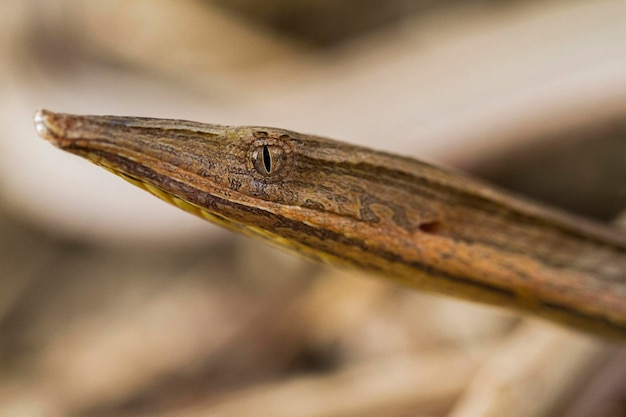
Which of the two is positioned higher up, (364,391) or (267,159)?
(364,391)

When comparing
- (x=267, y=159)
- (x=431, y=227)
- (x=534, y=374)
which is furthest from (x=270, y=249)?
(x=267, y=159)

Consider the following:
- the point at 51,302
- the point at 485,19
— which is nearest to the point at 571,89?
the point at 485,19

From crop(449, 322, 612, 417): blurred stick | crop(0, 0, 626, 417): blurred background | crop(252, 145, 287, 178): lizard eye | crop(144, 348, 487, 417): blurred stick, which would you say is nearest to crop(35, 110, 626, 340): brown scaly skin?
crop(252, 145, 287, 178): lizard eye

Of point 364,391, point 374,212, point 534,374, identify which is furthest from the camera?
point 364,391

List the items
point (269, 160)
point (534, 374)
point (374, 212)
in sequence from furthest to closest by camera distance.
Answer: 1. point (534, 374)
2. point (374, 212)
3. point (269, 160)

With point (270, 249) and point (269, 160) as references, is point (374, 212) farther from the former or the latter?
point (270, 249)

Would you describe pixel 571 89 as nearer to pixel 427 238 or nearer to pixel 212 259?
pixel 427 238

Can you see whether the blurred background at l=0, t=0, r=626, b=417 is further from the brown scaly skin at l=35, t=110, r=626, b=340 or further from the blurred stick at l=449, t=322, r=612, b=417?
the brown scaly skin at l=35, t=110, r=626, b=340
